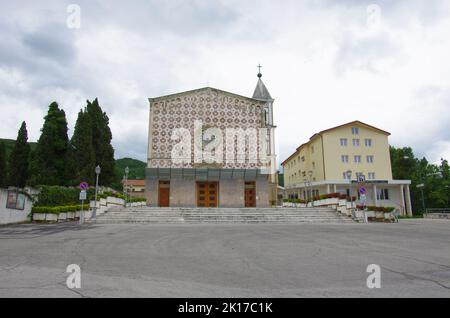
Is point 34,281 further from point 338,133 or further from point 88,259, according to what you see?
point 338,133

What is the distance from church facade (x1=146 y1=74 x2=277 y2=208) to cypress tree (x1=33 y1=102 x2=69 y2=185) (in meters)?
11.8

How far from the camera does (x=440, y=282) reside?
5293 mm

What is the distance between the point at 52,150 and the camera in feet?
119

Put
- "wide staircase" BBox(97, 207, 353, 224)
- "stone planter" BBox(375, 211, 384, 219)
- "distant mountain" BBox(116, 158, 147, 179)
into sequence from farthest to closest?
"distant mountain" BBox(116, 158, 147, 179)
"stone planter" BBox(375, 211, 384, 219)
"wide staircase" BBox(97, 207, 353, 224)

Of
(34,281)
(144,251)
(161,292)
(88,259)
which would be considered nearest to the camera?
(161,292)

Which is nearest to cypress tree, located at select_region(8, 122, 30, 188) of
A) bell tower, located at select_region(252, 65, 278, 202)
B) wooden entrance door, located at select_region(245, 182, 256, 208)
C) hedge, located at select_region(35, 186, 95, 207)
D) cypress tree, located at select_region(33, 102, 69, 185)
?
cypress tree, located at select_region(33, 102, 69, 185)

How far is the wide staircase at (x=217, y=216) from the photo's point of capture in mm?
22408

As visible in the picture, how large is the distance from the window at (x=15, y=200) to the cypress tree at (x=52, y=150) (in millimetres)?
15589

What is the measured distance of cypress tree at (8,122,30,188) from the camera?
38469mm

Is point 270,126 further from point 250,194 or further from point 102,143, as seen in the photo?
point 102,143

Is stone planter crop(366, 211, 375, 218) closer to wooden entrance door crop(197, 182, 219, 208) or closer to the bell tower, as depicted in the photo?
the bell tower
